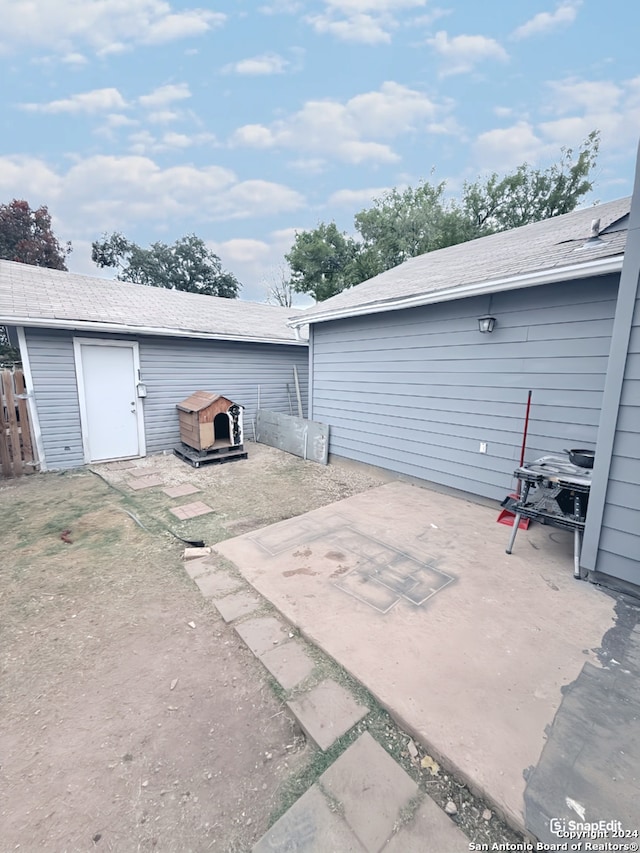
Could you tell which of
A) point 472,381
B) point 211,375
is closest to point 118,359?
point 211,375

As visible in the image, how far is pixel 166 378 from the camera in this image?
21.5ft

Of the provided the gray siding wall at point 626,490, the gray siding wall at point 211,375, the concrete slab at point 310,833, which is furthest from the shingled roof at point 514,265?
the concrete slab at point 310,833

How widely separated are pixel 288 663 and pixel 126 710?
0.80m

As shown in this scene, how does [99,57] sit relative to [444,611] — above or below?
above

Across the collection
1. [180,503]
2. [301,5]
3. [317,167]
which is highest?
[317,167]

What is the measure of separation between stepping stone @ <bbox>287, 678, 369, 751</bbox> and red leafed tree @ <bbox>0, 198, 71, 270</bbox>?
2061cm

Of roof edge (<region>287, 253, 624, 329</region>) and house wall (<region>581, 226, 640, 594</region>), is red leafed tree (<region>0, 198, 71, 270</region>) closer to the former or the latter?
roof edge (<region>287, 253, 624, 329</region>)

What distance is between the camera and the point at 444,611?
7.39 feet

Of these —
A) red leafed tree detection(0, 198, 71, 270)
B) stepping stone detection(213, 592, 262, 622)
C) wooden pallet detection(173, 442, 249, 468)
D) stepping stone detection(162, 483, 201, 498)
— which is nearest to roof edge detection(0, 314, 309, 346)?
wooden pallet detection(173, 442, 249, 468)

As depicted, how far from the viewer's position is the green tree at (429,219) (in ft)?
46.1

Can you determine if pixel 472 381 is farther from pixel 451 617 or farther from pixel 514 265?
pixel 451 617

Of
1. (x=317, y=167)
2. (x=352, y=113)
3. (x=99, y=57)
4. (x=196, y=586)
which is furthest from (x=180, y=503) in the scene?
(x=317, y=167)

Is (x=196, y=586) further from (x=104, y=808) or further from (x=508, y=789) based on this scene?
(x=508, y=789)

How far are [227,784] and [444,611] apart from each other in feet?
5.01
